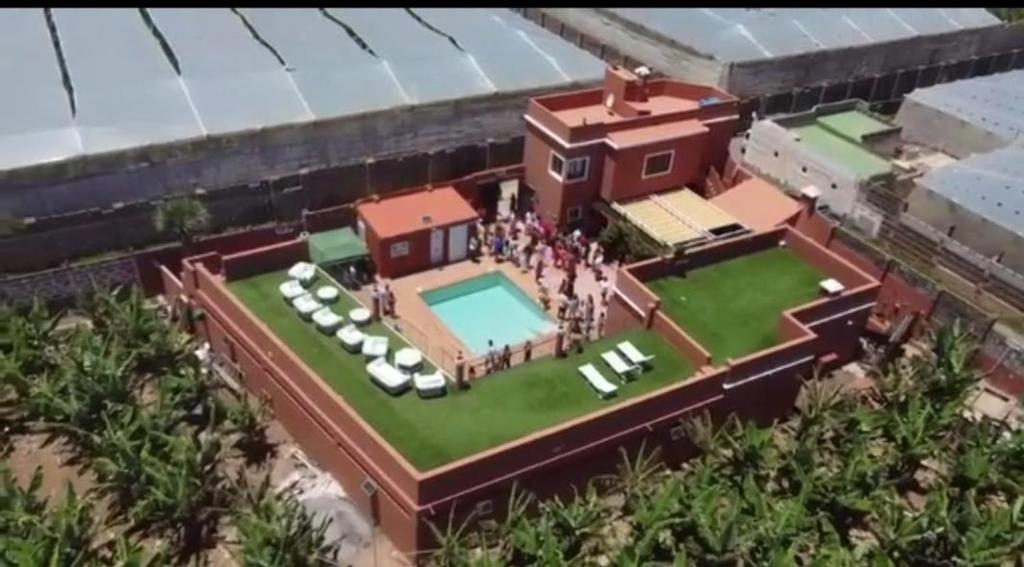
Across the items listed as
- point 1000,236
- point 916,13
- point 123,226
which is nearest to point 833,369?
point 1000,236

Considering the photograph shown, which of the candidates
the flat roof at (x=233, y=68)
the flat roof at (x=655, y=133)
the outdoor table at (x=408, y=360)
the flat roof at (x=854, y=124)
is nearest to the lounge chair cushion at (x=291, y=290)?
the outdoor table at (x=408, y=360)

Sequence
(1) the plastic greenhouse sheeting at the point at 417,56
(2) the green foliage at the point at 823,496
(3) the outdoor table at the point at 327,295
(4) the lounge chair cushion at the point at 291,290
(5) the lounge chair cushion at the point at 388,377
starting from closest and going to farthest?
(2) the green foliage at the point at 823,496, (5) the lounge chair cushion at the point at 388,377, (4) the lounge chair cushion at the point at 291,290, (3) the outdoor table at the point at 327,295, (1) the plastic greenhouse sheeting at the point at 417,56

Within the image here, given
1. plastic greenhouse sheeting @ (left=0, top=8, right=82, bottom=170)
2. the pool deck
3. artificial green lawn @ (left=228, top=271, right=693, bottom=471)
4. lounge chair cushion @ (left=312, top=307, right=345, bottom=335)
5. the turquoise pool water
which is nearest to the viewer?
artificial green lawn @ (left=228, top=271, right=693, bottom=471)

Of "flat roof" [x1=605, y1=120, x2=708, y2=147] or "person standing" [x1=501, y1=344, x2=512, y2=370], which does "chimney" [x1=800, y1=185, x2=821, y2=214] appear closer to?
"flat roof" [x1=605, y1=120, x2=708, y2=147]

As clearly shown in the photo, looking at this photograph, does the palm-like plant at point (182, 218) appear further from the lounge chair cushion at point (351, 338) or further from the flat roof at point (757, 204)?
the flat roof at point (757, 204)

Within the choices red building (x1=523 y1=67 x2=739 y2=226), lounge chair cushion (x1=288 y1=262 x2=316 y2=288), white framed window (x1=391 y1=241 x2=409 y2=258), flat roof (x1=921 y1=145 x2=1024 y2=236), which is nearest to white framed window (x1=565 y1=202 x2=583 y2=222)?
red building (x1=523 y1=67 x2=739 y2=226)

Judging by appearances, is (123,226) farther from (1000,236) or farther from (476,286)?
(1000,236)
